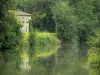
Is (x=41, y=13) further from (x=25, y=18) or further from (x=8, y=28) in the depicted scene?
(x=8, y=28)

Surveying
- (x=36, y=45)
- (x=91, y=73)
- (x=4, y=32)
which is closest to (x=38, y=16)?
(x=36, y=45)

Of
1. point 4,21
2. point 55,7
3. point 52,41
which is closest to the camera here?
point 4,21

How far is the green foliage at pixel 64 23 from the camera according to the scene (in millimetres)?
92688

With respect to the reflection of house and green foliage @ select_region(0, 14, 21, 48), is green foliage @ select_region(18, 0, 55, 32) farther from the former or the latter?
green foliage @ select_region(0, 14, 21, 48)

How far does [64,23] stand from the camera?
93.3 metres

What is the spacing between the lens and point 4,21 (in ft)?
202

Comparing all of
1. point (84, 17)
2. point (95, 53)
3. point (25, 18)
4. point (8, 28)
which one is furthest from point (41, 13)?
point (95, 53)

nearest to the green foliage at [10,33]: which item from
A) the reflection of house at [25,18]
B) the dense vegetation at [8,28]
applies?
the dense vegetation at [8,28]

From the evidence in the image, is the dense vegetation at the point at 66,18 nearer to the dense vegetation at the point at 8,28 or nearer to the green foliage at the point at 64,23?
the green foliage at the point at 64,23

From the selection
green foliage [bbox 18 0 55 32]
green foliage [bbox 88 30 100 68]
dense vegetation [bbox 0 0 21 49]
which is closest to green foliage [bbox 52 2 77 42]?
green foliage [bbox 18 0 55 32]

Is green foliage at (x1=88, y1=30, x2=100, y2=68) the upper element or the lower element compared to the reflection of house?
upper

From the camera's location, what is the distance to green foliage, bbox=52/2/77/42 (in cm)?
9269

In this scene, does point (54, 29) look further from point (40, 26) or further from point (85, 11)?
point (85, 11)

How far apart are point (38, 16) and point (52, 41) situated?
39.5ft
